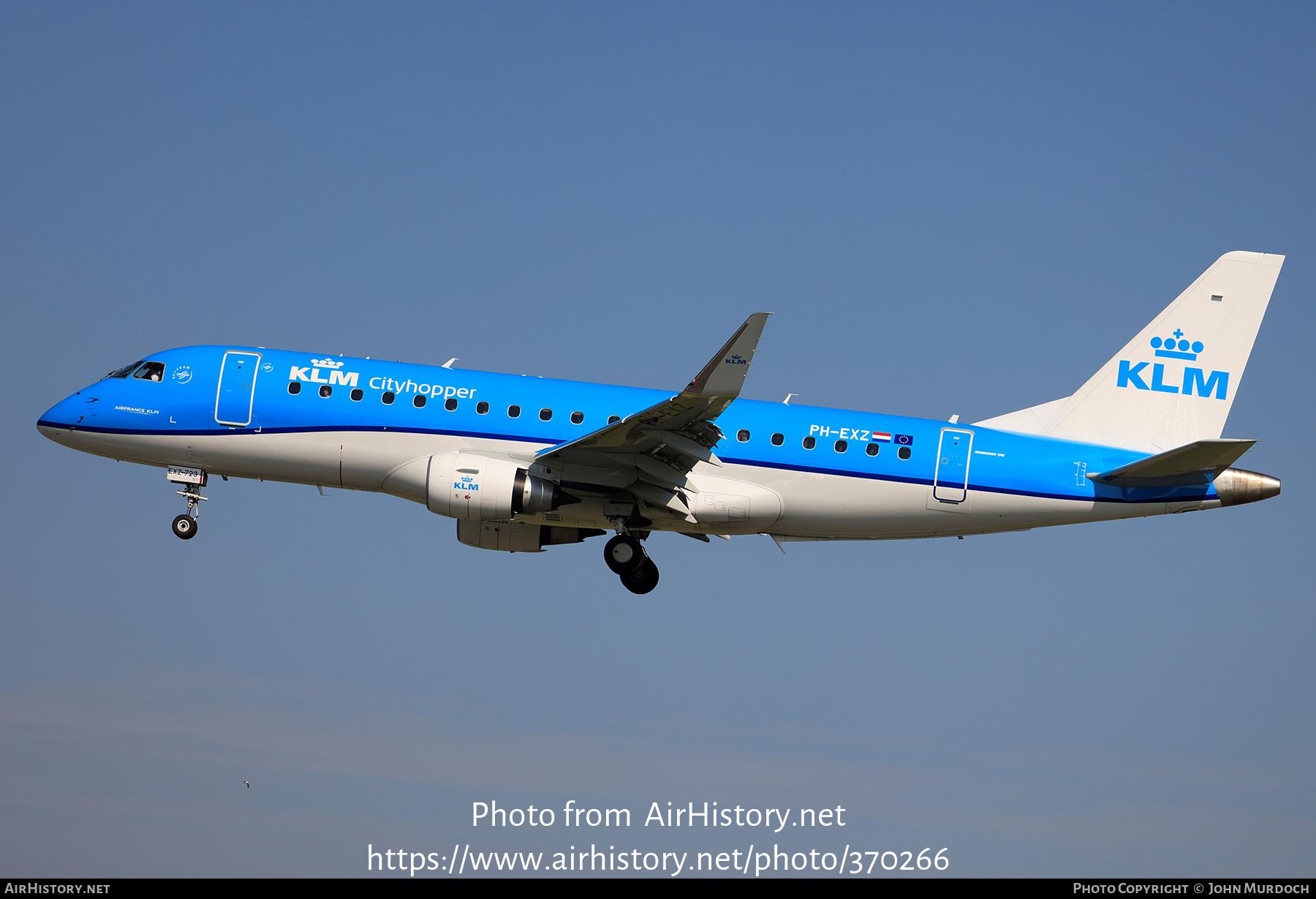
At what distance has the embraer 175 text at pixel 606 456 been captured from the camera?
3016 cm

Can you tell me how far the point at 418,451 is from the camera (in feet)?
99.4

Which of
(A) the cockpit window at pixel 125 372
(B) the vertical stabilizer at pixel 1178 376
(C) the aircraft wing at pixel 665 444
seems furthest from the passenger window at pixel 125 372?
(B) the vertical stabilizer at pixel 1178 376

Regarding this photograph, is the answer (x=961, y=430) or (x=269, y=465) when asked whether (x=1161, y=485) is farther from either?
(x=269, y=465)

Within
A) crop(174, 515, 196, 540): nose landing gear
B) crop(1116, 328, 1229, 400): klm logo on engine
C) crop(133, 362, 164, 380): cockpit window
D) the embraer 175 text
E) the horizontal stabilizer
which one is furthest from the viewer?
crop(1116, 328, 1229, 400): klm logo on engine

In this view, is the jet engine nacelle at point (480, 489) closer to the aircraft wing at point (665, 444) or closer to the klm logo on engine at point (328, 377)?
the aircraft wing at point (665, 444)

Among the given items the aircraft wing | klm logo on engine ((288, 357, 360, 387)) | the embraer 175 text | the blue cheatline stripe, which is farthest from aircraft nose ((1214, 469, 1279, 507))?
klm logo on engine ((288, 357, 360, 387))

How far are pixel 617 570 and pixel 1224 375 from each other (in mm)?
16241

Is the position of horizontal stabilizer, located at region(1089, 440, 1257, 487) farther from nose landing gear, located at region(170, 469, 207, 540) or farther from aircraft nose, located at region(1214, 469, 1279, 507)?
nose landing gear, located at region(170, 469, 207, 540)

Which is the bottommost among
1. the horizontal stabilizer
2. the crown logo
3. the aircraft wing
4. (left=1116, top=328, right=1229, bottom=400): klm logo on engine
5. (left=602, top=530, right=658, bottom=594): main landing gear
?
(left=602, top=530, right=658, bottom=594): main landing gear

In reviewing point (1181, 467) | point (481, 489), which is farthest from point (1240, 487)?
point (481, 489)

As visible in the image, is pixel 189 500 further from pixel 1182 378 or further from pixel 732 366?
pixel 1182 378

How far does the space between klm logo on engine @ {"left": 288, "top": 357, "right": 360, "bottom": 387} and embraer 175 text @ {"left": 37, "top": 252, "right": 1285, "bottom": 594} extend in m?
0.05

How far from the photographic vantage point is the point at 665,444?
2912cm

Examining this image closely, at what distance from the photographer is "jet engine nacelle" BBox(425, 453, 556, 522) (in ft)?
95.2
